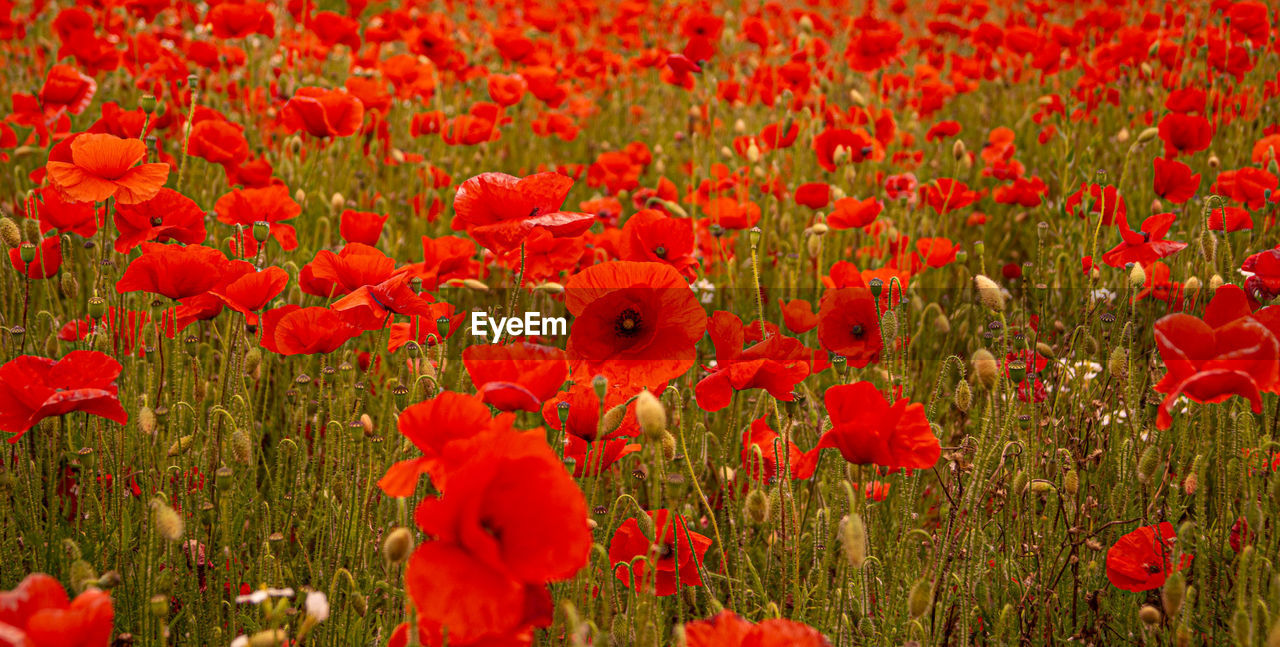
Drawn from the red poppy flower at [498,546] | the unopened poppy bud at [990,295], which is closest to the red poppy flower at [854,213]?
the unopened poppy bud at [990,295]

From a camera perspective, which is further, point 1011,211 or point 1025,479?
point 1011,211

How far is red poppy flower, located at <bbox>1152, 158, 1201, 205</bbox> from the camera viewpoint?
8.69ft

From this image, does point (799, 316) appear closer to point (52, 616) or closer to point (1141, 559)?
point (1141, 559)

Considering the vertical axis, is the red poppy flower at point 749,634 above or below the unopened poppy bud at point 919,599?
above

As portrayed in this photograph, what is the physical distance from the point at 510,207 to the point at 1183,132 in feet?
8.18

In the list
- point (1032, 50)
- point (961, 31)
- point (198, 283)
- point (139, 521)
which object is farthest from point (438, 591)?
point (961, 31)

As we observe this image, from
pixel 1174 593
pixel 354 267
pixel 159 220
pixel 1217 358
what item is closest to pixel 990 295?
pixel 1217 358

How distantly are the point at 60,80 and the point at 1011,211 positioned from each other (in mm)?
3770

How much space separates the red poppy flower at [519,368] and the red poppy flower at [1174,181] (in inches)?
86.5

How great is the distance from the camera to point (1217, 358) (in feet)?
3.96

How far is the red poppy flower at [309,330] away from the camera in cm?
161

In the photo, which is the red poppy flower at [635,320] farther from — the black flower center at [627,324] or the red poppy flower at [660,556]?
the red poppy flower at [660,556]

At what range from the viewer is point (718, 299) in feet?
10.9

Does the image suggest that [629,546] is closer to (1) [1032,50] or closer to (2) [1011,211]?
(2) [1011,211]
